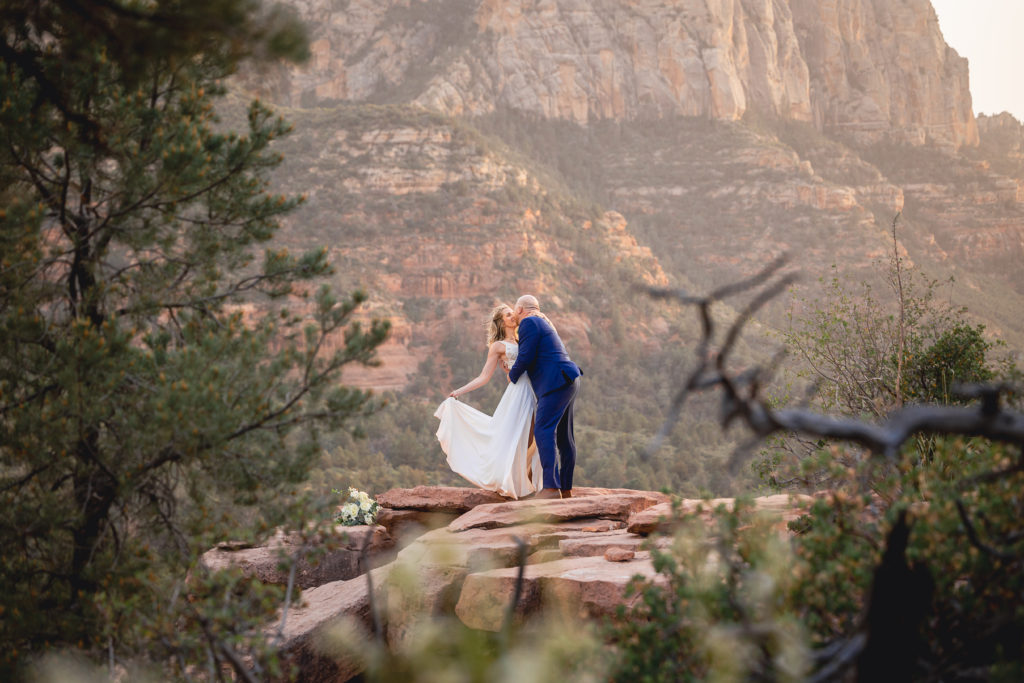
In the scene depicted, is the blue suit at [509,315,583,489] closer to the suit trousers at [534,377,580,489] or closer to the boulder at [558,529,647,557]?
the suit trousers at [534,377,580,489]

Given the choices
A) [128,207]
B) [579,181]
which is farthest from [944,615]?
[579,181]

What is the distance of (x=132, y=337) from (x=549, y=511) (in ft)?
10.8

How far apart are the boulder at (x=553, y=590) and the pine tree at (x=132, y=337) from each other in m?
1.27

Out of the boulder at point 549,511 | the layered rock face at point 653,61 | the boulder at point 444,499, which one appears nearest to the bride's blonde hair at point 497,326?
the boulder at point 444,499

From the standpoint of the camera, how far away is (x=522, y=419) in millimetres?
7773

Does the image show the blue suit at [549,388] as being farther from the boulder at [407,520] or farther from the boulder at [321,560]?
the boulder at [321,560]

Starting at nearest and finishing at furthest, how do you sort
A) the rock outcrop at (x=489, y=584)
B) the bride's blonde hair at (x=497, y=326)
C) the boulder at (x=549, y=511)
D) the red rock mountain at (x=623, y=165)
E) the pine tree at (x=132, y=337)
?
1. the pine tree at (x=132, y=337)
2. the rock outcrop at (x=489, y=584)
3. the boulder at (x=549, y=511)
4. the bride's blonde hair at (x=497, y=326)
5. the red rock mountain at (x=623, y=165)

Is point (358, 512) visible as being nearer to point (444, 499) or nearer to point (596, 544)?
point (444, 499)

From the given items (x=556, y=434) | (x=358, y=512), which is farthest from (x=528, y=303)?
(x=358, y=512)

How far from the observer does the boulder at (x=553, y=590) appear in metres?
4.55

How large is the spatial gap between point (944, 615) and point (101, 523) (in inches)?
195

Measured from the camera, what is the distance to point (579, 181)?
58438 mm

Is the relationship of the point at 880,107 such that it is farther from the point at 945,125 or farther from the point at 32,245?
→ the point at 32,245

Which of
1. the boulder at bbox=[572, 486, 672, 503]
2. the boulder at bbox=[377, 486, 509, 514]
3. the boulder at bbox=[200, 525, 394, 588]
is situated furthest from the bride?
the boulder at bbox=[200, 525, 394, 588]
